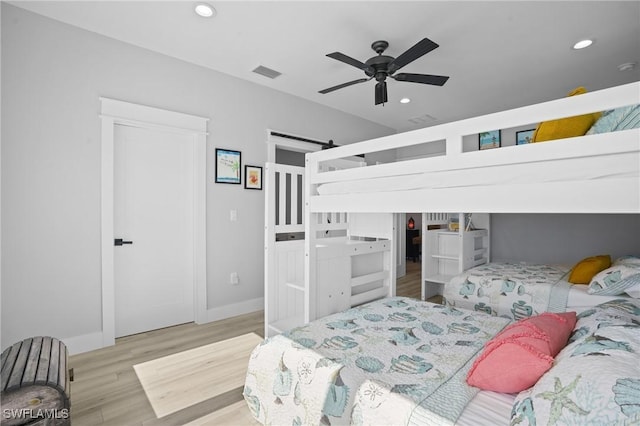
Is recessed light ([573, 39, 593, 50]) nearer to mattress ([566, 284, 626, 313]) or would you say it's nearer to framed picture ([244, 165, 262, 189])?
mattress ([566, 284, 626, 313])

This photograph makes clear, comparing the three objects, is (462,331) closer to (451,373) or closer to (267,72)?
(451,373)

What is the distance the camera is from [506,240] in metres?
4.44

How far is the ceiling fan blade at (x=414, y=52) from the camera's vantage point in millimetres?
2066

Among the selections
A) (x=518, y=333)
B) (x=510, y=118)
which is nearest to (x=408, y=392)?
(x=518, y=333)

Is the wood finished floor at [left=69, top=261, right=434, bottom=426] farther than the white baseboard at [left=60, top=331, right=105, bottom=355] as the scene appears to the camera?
No

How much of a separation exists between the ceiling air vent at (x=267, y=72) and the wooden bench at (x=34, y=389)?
2.83m

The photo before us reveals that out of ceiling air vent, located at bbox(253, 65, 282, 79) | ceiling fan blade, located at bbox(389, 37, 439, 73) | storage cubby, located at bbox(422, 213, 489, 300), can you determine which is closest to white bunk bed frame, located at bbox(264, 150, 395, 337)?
ceiling fan blade, located at bbox(389, 37, 439, 73)

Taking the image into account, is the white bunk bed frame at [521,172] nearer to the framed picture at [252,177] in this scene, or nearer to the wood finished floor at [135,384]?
the wood finished floor at [135,384]

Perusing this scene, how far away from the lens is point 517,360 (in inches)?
43.1

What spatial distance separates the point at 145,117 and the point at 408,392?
295 cm

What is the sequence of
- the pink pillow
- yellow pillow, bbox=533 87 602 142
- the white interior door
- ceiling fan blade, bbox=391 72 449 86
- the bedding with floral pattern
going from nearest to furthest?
the bedding with floral pattern → the pink pillow → yellow pillow, bbox=533 87 602 142 → ceiling fan blade, bbox=391 72 449 86 → the white interior door

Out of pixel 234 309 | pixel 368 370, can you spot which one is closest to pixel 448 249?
pixel 234 309

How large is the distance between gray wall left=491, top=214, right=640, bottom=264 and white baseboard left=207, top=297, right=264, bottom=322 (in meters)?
3.42

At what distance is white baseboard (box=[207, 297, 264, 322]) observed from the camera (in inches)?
125
